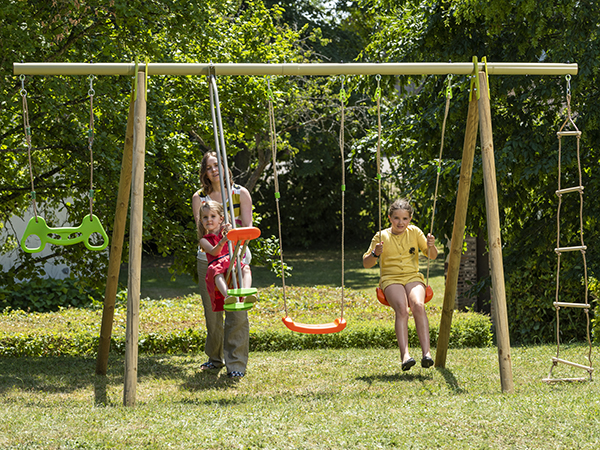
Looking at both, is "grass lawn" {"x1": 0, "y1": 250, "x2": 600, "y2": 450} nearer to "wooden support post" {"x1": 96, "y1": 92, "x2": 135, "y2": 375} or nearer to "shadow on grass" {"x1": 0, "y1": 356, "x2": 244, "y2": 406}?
"shadow on grass" {"x1": 0, "y1": 356, "x2": 244, "y2": 406}

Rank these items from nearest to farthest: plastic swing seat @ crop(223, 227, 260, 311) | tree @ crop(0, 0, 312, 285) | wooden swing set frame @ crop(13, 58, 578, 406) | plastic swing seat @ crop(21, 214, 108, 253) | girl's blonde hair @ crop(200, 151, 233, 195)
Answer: plastic swing seat @ crop(223, 227, 260, 311) < wooden swing set frame @ crop(13, 58, 578, 406) < plastic swing seat @ crop(21, 214, 108, 253) < girl's blonde hair @ crop(200, 151, 233, 195) < tree @ crop(0, 0, 312, 285)

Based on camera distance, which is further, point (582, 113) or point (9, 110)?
point (582, 113)

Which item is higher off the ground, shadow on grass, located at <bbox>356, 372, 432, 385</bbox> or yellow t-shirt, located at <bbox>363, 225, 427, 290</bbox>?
yellow t-shirt, located at <bbox>363, 225, 427, 290</bbox>

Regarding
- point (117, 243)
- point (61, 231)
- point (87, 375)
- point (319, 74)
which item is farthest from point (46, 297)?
point (319, 74)

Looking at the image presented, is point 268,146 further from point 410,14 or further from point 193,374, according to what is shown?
point 193,374

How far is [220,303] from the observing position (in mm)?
5391

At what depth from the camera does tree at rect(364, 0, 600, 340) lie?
7.49m

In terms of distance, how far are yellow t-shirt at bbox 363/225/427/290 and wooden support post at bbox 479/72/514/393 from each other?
82cm

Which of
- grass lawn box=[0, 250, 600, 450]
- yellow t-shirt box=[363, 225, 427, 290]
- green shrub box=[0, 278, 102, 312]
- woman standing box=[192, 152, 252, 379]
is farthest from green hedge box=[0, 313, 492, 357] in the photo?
green shrub box=[0, 278, 102, 312]

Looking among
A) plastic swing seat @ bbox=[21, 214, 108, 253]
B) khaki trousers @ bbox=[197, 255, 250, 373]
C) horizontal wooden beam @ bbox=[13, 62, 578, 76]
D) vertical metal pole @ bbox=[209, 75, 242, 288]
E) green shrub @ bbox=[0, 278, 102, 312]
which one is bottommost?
green shrub @ bbox=[0, 278, 102, 312]

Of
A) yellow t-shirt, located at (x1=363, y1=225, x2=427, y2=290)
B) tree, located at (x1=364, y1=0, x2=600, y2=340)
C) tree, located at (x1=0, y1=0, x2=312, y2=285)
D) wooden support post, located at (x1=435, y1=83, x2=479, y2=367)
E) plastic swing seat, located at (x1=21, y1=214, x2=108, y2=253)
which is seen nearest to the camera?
plastic swing seat, located at (x1=21, y1=214, x2=108, y2=253)

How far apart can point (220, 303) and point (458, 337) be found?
3475 mm

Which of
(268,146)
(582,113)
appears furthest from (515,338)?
(268,146)

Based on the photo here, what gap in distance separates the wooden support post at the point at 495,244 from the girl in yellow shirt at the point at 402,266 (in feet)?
2.17
